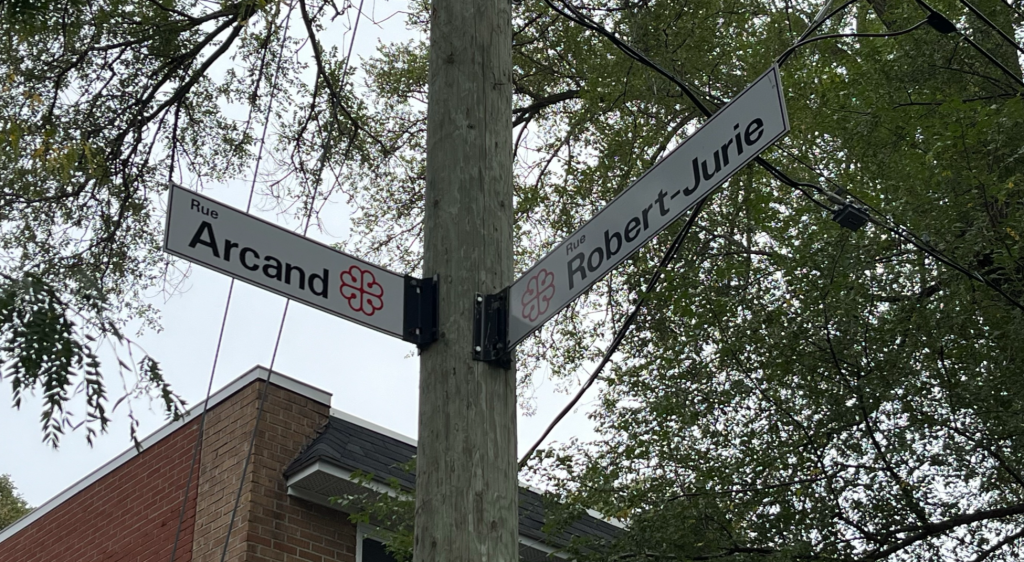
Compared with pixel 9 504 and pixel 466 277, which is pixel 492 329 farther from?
pixel 9 504

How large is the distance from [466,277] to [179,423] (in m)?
7.85

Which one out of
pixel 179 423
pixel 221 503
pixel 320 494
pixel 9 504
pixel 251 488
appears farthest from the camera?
pixel 9 504

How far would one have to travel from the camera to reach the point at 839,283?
27.5 feet

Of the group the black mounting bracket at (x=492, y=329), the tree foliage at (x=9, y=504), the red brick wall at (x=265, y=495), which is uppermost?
the tree foliage at (x=9, y=504)

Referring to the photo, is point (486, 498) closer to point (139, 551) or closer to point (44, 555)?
point (139, 551)

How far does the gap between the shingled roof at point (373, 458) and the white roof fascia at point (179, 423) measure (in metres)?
0.46

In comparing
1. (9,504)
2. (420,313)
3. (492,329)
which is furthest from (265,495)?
(9,504)

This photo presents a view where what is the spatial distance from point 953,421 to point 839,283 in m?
1.40

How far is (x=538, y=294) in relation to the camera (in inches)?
148

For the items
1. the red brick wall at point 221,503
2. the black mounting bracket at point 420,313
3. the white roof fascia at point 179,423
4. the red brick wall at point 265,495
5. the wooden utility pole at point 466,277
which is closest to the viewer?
the wooden utility pole at point 466,277

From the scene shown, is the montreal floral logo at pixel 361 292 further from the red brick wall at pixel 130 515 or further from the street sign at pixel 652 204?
the red brick wall at pixel 130 515

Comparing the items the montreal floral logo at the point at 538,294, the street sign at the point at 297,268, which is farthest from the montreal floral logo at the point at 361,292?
the montreal floral logo at the point at 538,294

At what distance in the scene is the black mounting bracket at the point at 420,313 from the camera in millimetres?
3828

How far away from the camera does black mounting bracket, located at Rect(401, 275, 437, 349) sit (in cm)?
383
